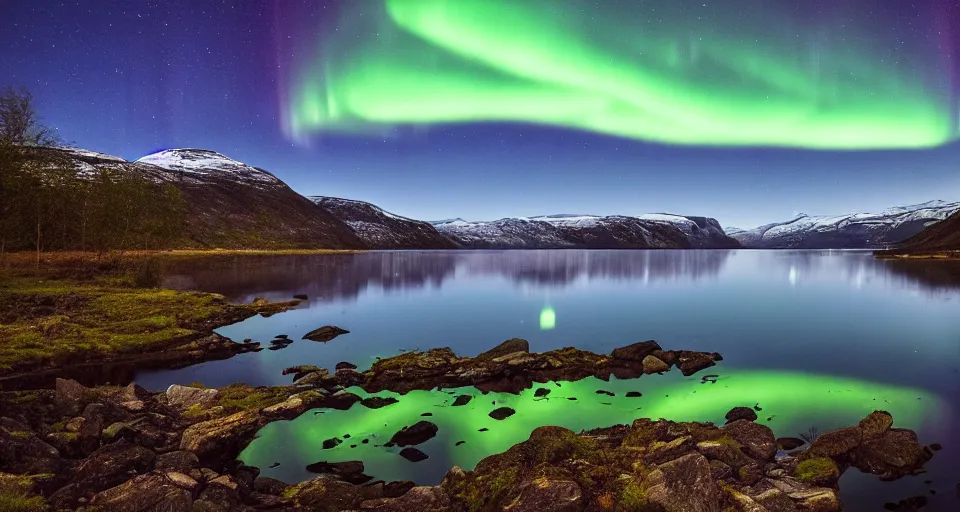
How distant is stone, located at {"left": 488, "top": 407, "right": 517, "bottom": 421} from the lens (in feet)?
71.9

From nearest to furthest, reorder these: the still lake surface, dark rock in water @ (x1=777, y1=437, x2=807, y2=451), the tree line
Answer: dark rock in water @ (x1=777, y1=437, x2=807, y2=451), the still lake surface, the tree line

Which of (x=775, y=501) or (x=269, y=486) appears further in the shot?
(x=269, y=486)

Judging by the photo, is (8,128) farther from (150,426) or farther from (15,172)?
(150,426)

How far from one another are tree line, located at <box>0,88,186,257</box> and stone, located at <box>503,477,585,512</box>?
91.1m

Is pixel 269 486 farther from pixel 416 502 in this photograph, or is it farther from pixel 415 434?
pixel 415 434

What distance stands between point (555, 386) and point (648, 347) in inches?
406

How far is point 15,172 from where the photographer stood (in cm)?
6888

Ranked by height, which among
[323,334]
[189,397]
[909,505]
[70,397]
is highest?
[70,397]

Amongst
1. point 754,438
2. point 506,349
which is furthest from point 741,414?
point 506,349

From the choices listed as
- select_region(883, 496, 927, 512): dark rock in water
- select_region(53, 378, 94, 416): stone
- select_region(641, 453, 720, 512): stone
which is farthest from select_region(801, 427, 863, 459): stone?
select_region(53, 378, 94, 416): stone

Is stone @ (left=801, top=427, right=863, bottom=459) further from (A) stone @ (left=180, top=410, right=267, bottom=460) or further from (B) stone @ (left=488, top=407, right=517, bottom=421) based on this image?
(A) stone @ (left=180, top=410, right=267, bottom=460)

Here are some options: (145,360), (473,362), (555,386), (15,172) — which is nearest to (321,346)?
(145,360)

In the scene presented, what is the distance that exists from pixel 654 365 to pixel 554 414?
1140 cm

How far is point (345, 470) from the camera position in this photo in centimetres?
1630
